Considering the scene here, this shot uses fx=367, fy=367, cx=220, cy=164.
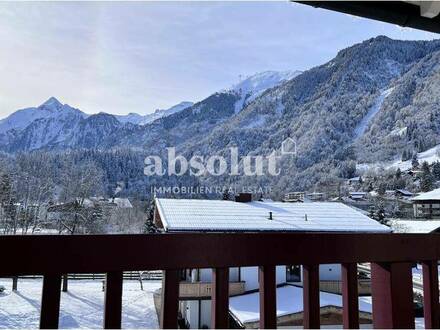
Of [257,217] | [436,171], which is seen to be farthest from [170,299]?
[436,171]

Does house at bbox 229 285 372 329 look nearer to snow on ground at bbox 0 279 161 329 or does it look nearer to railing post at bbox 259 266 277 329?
snow on ground at bbox 0 279 161 329

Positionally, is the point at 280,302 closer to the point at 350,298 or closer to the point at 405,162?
the point at 350,298

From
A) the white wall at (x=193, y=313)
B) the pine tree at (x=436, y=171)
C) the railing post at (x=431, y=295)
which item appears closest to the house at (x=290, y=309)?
the white wall at (x=193, y=313)

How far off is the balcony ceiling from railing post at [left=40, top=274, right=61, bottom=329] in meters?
1.07

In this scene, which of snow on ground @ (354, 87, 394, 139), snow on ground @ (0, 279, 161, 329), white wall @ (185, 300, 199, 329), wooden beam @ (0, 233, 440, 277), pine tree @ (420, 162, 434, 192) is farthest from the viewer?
snow on ground @ (354, 87, 394, 139)

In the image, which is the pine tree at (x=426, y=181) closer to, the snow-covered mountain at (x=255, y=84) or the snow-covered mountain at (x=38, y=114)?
the snow-covered mountain at (x=255, y=84)

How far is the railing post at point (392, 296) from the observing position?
0.87 metres

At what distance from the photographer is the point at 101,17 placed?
168 inches

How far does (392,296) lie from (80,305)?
8610 mm

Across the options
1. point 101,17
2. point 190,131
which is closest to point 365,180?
point 101,17

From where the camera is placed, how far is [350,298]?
88cm

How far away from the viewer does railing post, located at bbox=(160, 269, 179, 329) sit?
0.74 metres

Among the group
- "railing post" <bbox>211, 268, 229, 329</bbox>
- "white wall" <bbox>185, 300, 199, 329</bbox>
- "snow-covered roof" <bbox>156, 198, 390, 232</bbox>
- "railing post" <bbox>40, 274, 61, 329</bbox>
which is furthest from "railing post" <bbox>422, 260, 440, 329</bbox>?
"white wall" <bbox>185, 300, 199, 329</bbox>

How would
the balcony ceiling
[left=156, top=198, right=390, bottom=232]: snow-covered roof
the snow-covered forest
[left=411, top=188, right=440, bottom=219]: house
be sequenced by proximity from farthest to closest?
1. [left=411, top=188, right=440, bottom=219]: house
2. the snow-covered forest
3. [left=156, top=198, right=390, bottom=232]: snow-covered roof
4. the balcony ceiling
